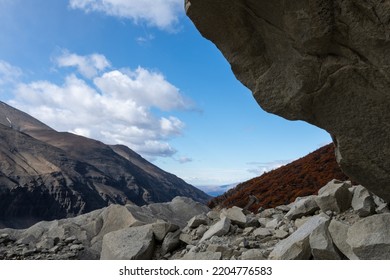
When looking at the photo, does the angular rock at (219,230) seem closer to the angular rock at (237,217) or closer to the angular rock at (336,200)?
the angular rock at (237,217)

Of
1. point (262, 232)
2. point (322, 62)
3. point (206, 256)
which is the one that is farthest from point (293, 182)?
point (322, 62)

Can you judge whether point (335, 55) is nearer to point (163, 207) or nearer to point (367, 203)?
point (367, 203)

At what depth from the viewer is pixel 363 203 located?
9328 millimetres

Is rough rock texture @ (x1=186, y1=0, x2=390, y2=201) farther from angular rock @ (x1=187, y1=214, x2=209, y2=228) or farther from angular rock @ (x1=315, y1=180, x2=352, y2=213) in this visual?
angular rock @ (x1=187, y1=214, x2=209, y2=228)

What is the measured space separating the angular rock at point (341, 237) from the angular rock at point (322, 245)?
0.36 feet

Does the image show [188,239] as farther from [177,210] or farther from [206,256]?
[177,210]

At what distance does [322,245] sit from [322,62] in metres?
3.85

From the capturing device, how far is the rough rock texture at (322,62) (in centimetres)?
634

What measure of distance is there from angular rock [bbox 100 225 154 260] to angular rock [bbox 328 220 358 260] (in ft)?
17.0

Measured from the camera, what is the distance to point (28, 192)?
91.7 meters

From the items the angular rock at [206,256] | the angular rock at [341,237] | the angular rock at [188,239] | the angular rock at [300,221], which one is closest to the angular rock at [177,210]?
the angular rock at [188,239]

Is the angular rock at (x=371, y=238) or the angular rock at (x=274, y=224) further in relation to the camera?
the angular rock at (x=274, y=224)

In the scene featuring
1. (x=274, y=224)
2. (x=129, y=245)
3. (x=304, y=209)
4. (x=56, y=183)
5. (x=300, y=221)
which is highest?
(x=56, y=183)

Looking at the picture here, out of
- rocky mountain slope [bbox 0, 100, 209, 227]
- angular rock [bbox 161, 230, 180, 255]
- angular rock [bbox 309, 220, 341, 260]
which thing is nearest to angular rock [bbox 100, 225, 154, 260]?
angular rock [bbox 161, 230, 180, 255]
